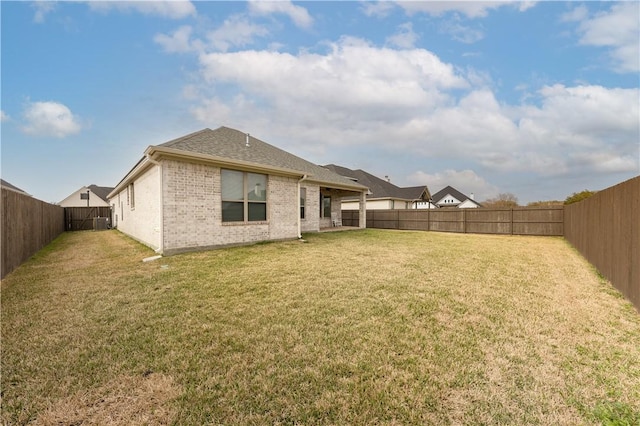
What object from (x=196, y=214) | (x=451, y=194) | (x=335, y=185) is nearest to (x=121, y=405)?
(x=196, y=214)

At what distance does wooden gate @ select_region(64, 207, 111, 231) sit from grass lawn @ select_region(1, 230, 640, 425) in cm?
1976

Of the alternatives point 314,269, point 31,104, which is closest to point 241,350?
point 314,269

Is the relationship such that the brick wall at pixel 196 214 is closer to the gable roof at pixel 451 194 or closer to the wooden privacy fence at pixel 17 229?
the wooden privacy fence at pixel 17 229

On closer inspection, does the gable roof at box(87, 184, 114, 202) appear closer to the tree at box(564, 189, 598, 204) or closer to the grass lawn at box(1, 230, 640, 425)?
the grass lawn at box(1, 230, 640, 425)

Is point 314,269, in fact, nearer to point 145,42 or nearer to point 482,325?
point 482,325

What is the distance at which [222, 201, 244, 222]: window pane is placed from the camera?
9.30m

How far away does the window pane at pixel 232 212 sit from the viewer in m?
9.30

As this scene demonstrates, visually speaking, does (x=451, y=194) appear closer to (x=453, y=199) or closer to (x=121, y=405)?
(x=453, y=199)

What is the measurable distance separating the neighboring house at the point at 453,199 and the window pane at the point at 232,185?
43117 millimetres

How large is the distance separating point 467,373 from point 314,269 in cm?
422

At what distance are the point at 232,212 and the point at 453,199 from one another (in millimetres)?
46476

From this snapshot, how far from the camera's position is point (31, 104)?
1116cm

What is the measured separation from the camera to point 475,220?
55.2ft

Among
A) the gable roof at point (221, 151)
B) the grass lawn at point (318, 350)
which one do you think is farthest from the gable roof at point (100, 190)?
the grass lawn at point (318, 350)
